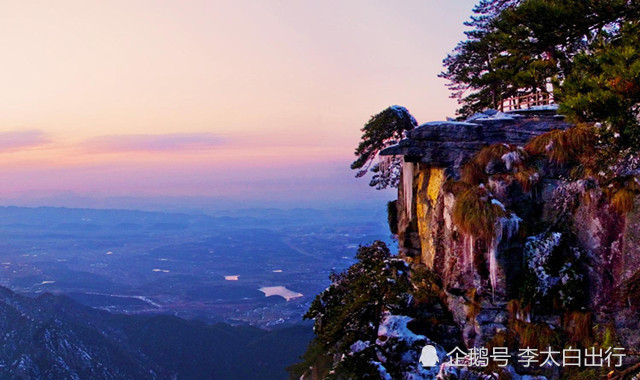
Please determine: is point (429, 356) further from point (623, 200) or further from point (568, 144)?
point (568, 144)

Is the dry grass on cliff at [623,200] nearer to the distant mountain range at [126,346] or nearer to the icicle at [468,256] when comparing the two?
the icicle at [468,256]

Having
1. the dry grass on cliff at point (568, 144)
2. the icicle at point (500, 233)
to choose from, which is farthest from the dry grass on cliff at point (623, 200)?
the icicle at point (500, 233)

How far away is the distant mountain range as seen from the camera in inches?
3898

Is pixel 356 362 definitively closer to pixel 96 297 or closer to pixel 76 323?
pixel 76 323

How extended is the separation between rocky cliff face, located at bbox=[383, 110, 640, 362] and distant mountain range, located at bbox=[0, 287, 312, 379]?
295 feet

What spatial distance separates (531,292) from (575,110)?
18.3ft

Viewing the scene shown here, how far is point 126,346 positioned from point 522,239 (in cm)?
12892

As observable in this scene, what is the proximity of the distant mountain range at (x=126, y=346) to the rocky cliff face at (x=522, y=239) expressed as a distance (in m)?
89.8

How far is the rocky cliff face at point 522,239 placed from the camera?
41.2 feet

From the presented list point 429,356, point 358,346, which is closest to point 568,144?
point 429,356

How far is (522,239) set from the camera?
542 inches

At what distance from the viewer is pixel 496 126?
55.9 feet

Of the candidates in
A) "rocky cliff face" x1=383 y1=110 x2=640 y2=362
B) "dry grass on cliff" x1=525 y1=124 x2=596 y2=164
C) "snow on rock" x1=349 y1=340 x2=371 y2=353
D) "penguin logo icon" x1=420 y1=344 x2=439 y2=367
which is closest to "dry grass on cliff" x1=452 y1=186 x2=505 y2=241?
"rocky cliff face" x1=383 y1=110 x2=640 y2=362

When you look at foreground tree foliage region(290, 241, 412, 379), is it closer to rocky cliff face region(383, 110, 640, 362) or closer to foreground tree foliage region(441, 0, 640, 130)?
rocky cliff face region(383, 110, 640, 362)
